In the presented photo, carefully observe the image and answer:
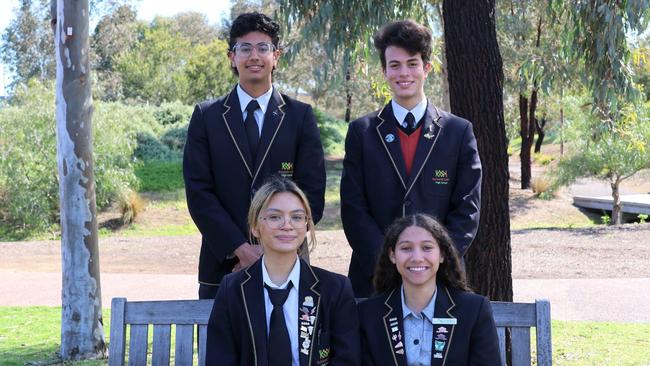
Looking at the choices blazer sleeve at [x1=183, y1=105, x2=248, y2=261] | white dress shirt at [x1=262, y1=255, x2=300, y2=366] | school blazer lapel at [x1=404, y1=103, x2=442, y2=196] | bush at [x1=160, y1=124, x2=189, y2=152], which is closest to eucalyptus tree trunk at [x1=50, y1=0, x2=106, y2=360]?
blazer sleeve at [x1=183, y1=105, x2=248, y2=261]

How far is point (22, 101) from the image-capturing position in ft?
69.8

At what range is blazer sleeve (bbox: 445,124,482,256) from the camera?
388 centimetres

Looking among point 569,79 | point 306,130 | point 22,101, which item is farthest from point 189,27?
point 306,130

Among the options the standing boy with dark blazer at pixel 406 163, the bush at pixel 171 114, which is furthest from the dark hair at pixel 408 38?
the bush at pixel 171 114

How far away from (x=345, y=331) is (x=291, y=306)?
0.24 meters

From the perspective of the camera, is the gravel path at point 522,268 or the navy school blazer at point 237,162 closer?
the navy school blazer at point 237,162

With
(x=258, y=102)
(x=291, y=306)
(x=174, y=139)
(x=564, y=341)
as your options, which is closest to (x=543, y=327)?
(x=291, y=306)

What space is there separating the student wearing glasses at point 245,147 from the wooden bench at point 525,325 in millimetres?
969

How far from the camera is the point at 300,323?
3.46 m

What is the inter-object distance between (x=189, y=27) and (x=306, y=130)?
62.1 m

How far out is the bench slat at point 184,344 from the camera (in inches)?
161

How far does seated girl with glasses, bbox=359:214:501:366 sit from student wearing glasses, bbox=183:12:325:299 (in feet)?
2.08

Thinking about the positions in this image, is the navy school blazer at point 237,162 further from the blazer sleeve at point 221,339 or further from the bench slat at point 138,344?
the blazer sleeve at point 221,339

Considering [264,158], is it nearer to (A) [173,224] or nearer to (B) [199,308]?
(B) [199,308]
